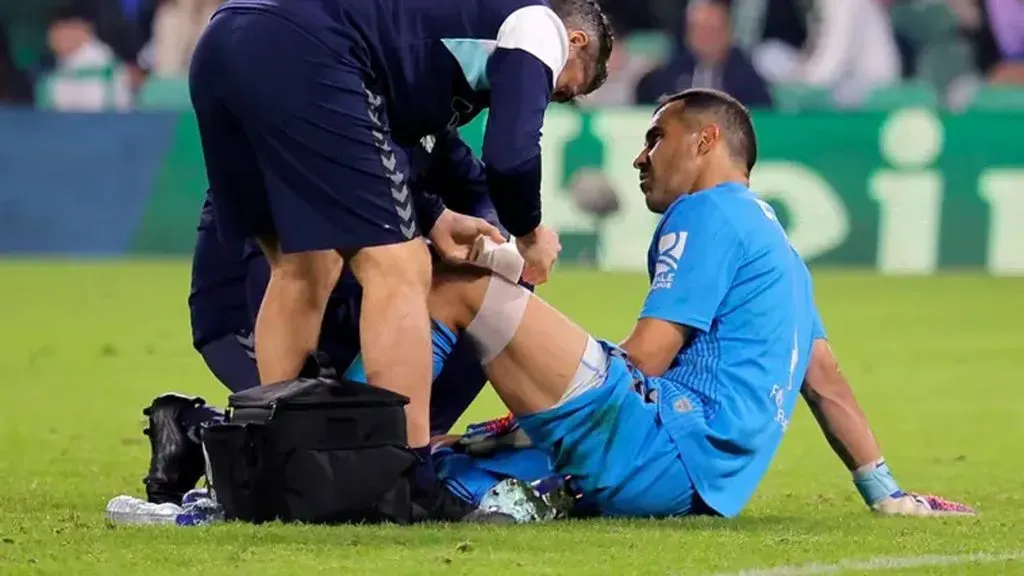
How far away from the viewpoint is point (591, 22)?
597 centimetres

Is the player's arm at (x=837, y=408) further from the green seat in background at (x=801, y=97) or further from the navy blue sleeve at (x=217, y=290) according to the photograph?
the green seat in background at (x=801, y=97)

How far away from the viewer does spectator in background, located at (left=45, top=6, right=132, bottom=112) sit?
1858 centimetres

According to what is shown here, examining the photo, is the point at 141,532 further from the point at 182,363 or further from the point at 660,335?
the point at 182,363

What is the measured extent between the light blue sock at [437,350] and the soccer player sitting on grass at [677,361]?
0.03 m

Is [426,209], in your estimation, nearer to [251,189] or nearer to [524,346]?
[251,189]

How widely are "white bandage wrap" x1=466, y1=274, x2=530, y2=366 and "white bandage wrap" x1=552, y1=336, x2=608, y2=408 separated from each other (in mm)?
193

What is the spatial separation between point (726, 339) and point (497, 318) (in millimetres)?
630

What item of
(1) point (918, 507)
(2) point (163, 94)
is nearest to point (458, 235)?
(1) point (918, 507)

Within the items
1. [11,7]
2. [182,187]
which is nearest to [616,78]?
[182,187]

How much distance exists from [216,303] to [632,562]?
226cm

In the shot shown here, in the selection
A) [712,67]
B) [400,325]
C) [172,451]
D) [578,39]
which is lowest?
[172,451]

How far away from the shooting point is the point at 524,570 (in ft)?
15.4

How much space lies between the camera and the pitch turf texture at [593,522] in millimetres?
4836

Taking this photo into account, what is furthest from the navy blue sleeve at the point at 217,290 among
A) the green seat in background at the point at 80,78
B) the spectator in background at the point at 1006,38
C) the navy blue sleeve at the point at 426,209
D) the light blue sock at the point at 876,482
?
the spectator in background at the point at 1006,38
